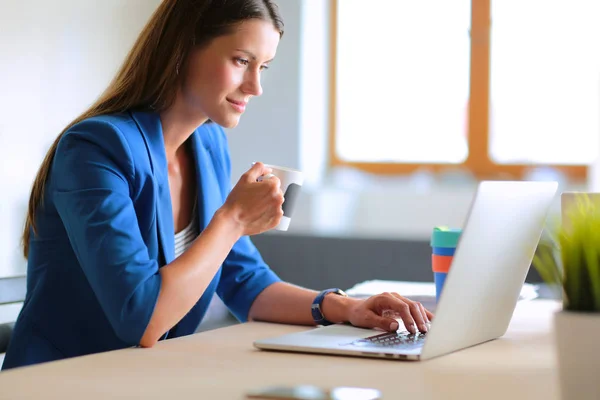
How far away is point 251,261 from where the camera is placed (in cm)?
172

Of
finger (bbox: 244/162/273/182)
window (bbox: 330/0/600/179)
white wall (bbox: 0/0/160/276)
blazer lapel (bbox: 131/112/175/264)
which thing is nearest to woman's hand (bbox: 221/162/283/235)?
finger (bbox: 244/162/273/182)

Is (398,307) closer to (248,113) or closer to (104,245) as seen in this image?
(104,245)

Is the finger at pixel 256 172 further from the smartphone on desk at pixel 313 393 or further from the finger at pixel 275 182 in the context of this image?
the smartphone on desk at pixel 313 393

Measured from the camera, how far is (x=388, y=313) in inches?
53.5

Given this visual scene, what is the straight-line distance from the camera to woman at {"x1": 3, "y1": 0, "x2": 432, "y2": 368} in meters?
1.30

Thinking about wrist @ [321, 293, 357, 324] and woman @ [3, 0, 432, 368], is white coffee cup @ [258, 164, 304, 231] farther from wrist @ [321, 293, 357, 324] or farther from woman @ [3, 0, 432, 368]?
wrist @ [321, 293, 357, 324]

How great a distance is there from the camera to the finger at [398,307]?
1317 millimetres

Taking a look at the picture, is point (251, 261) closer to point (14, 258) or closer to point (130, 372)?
point (130, 372)

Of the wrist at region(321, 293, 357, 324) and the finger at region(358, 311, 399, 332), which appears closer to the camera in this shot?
the finger at region(358, 311, 399, 332)

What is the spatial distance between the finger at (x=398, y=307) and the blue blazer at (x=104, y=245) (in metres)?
0.33

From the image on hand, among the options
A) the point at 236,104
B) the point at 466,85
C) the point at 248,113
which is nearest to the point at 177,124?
the point at 236,104

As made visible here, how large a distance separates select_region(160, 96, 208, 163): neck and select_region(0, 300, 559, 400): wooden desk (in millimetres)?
481

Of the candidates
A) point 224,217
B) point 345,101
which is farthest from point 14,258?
point 224,217

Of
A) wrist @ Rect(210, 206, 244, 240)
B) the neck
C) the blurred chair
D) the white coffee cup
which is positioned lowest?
the blurred chair
